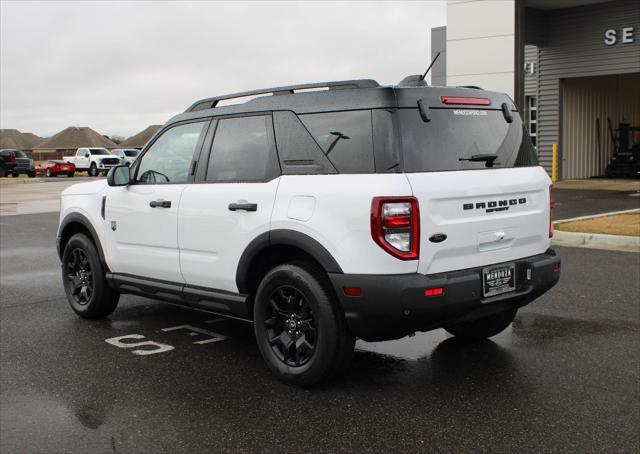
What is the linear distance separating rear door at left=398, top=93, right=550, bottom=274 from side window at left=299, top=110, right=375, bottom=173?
8.8 inches

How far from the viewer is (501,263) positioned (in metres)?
4.89

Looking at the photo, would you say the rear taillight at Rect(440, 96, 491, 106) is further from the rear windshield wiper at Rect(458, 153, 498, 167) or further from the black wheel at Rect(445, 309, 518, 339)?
the black wheel at Rect(445, 309, 518, 339)

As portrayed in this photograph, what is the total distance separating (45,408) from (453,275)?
102 inches

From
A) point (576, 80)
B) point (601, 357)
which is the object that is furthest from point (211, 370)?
point (576, 80)

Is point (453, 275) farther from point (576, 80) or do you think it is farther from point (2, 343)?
point (576, 80)

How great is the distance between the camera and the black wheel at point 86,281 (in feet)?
22.1

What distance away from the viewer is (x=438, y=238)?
14.7 ft

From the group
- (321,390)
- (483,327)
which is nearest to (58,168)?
(483,327)

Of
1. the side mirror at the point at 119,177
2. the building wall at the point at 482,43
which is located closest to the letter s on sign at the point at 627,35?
the building wall at the point at 482,43

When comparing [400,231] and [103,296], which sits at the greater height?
[400,231]

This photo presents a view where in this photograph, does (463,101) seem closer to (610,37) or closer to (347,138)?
(347,138)

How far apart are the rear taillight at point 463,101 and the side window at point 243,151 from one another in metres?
1.20

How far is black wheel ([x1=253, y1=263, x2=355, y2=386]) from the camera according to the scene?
4.65m

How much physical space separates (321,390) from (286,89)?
2.08 meters
